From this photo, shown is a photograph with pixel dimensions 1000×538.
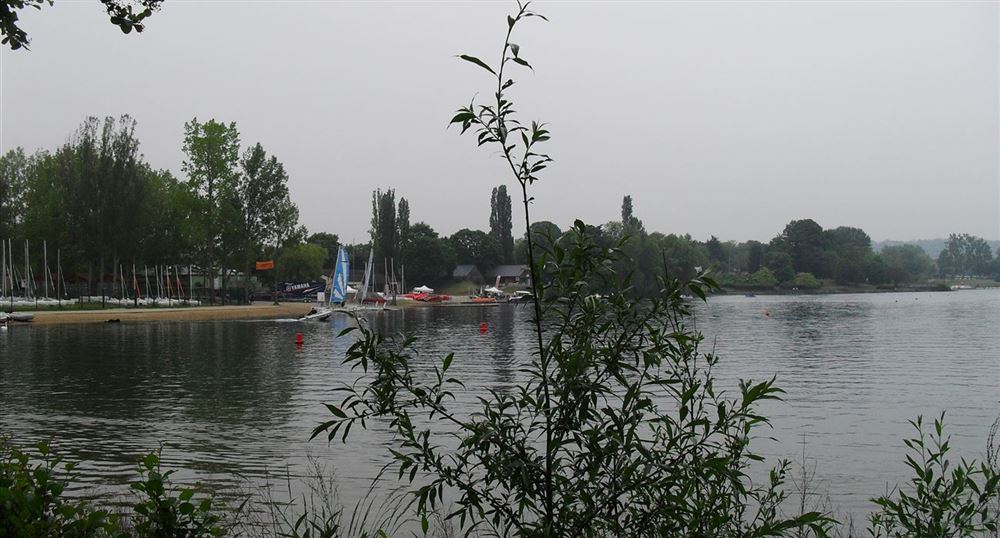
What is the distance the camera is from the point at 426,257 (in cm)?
13088

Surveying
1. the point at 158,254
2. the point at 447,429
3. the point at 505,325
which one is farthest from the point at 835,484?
the point at 158,254

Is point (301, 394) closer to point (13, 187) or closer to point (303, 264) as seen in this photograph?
point (13, 187)

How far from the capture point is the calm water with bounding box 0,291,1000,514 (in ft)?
46.5

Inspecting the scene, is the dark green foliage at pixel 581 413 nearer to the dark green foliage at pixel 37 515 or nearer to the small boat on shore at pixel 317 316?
the dark green foliage at pixel 37 515

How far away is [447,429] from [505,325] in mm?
42162

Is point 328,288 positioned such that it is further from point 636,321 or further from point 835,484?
point 636,321

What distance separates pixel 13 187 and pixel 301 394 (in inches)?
2615

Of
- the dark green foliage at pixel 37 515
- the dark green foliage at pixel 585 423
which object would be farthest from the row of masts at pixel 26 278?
the dark green foliage at pixel 585 423

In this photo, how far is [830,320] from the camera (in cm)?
6334

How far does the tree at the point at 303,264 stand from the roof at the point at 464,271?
1070 inches

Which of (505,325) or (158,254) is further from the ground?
(158,254)

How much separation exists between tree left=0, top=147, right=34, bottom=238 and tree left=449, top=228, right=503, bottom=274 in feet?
234

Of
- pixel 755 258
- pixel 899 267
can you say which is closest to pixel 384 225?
pixel 755 258

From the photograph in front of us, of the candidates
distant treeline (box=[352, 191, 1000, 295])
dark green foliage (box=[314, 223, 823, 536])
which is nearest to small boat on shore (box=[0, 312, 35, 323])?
distant treeline (box=[352, 191, 1000, 295])
